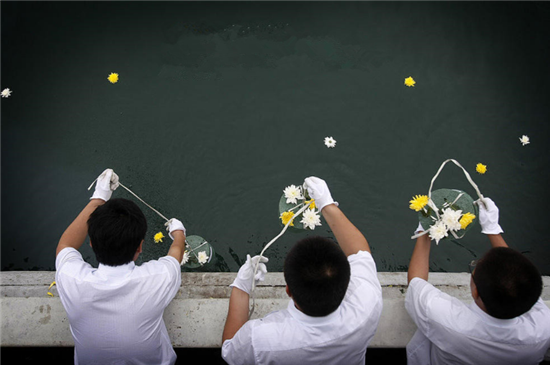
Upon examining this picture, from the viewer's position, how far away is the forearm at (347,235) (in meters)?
1.80

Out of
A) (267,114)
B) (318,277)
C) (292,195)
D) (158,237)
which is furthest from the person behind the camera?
(267,114)

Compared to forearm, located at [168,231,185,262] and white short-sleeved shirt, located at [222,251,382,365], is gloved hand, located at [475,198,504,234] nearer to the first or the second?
white short-sleeved shirt, located at [222,251,382,365]

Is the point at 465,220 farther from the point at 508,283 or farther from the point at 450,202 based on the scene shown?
the point at 508,283

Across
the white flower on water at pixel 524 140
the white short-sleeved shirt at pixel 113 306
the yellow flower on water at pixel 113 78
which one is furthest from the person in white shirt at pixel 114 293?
the white flower on water at pixel 524 140

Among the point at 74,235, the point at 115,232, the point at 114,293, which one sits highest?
the point at 115,232

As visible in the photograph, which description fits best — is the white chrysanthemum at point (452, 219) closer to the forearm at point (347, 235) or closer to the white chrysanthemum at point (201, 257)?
the forearm at point (347, 235)

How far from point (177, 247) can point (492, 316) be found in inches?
65.8

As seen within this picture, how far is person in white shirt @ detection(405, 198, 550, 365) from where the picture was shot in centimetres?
142

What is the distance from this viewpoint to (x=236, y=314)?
71.1 inches

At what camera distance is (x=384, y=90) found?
3541mm

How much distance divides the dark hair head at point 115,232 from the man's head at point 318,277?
77cm

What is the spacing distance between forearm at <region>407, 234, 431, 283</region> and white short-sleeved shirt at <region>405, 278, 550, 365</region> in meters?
0.20

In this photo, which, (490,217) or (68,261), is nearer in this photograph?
(68,261)

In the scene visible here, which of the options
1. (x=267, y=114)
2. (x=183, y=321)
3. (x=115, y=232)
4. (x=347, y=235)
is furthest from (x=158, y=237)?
(x=347, y=235)
